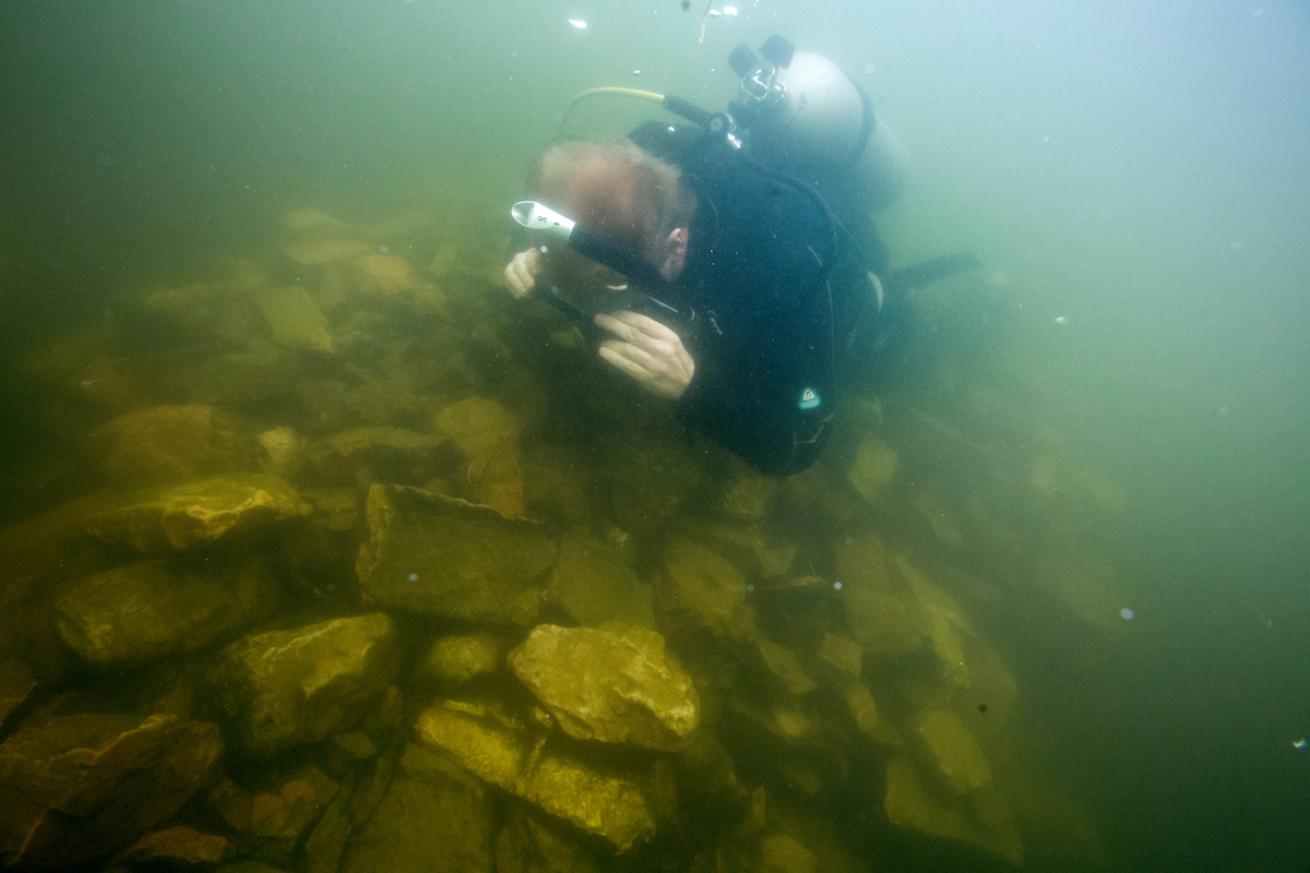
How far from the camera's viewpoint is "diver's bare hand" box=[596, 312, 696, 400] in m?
2.68

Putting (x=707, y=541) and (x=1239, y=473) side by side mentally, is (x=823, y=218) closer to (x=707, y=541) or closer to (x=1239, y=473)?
(x=707, y=541)

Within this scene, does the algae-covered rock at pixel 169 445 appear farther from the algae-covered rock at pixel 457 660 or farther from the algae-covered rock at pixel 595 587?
the algae-covered rock at pixel 595 587

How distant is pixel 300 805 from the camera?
9.14ft

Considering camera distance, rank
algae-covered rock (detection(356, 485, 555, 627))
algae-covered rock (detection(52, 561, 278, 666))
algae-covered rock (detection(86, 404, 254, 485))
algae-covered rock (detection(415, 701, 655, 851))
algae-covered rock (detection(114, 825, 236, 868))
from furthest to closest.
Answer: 1. algae-covered rock (detection(86, 404, 254, 485))
2. algae-covered rock (detection(356, 485, 555, 627))
3. algae-covered rock (detection(415, 701, 655, 851))
4. algae-covered rock (detection(52, 561, 278, 666))
5. algae-covered rock (detection(114, 825, 236, 868))

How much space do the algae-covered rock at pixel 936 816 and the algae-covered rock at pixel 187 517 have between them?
5141 mm

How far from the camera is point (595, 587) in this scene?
12.1 feet

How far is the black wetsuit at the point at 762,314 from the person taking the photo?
274cm

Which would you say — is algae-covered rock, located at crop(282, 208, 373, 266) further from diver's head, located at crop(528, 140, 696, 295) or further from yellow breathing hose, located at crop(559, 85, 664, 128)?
diver's head, located at crop(528, 140, 696, 295)

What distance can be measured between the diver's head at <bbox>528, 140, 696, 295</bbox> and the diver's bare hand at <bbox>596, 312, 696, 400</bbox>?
0.29m

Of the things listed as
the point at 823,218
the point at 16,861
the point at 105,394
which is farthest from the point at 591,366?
the point at 105,394

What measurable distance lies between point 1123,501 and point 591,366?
9941mm

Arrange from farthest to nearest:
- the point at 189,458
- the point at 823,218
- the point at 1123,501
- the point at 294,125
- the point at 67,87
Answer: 1. the point at 294,125
2. the point at 67,87
3. the point at 1123,501
4. the point at 189,458
5. the point at 823,218

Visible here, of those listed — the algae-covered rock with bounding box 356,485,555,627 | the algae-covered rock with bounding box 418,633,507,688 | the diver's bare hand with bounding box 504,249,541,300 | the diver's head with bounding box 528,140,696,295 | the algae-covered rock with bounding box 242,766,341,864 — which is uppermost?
the diver's head with bounding box 528,140,696,295

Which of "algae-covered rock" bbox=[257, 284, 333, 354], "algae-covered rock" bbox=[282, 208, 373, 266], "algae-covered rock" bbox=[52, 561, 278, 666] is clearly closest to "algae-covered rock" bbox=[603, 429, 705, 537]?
"algae-covered rock" bbox=[52, 561, 278, 666]
